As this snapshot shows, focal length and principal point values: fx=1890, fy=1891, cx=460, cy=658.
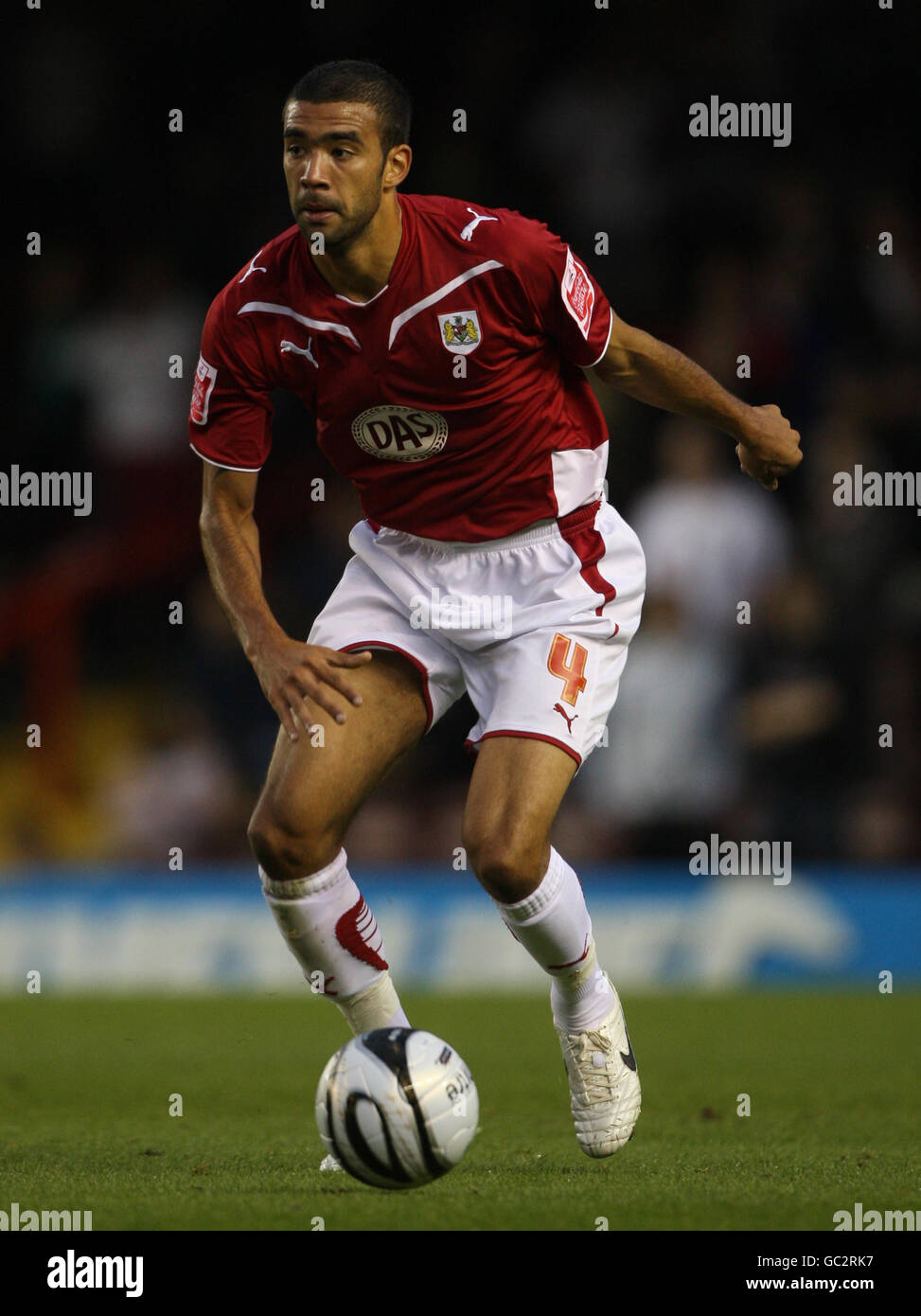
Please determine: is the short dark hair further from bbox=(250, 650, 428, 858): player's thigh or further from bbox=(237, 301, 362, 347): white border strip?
bbox=(250, 650, 428, 858): player's thigh

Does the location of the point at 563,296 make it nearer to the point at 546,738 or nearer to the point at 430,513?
the point at 430,513

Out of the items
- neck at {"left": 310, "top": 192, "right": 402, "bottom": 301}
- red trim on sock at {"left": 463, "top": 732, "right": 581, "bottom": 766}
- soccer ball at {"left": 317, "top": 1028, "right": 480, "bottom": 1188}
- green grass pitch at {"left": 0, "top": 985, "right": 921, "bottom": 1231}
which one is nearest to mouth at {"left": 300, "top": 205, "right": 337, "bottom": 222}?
neck at {"left": 310, "top": 192, "right": 402, "bottom": 301}

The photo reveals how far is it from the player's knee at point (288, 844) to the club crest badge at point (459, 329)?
1.28m


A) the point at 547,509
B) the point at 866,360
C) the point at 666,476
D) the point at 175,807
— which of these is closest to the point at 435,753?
the point at 175,807

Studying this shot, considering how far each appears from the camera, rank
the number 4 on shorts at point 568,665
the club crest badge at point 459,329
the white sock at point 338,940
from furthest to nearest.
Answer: the number 4 on shorts at point 568,665 → the club crest badge at point 459,329 → the white sock at point 338,940

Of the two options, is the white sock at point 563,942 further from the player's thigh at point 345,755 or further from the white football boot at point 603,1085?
the player's thigh at point 345,755

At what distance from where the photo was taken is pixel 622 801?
10.1m

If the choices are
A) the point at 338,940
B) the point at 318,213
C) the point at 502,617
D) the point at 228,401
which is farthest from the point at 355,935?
the point at 318,213

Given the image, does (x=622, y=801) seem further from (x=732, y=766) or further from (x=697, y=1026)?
(x=697, y=1026)

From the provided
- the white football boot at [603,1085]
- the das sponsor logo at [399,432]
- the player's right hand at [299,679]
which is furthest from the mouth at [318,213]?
the white football boot at [603,1085]

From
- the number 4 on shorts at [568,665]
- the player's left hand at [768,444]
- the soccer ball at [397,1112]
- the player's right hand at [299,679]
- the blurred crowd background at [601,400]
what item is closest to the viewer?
the soccer ball at [397,1112]

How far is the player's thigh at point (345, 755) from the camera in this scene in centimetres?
475

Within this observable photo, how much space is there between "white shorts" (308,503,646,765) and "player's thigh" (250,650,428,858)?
0.24 ft

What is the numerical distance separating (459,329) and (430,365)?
0.39 feet
